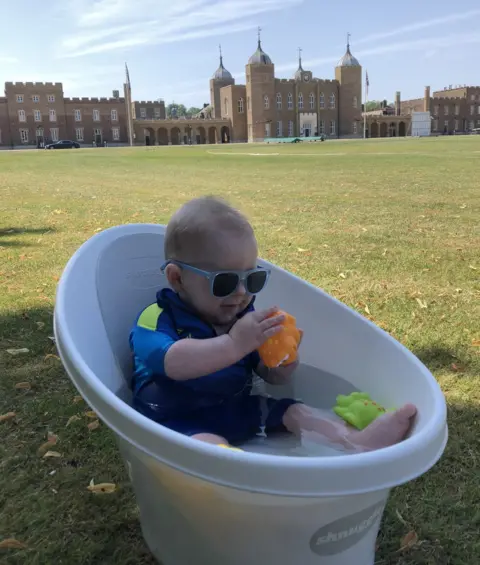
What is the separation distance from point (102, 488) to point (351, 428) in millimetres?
840

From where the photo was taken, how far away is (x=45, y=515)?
1.82 m

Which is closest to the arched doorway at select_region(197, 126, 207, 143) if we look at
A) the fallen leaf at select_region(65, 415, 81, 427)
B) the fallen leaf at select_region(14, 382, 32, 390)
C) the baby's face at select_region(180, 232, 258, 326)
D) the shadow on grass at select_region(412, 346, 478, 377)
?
the shadow on grass at select_region(412, 346, 478, 377)

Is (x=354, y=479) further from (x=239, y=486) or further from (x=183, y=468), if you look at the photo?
(x=183, y=468)

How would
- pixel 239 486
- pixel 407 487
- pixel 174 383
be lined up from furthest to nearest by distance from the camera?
1. pixel 407 487
2. pixel 174 383
3. pixel 239 486

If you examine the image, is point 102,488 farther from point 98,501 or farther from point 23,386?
point 23,386

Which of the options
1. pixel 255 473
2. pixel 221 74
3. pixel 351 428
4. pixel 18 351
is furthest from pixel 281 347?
pixel 221 74

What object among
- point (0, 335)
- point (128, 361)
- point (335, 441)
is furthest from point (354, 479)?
point (0, 335)

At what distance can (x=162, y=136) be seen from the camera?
76688mm

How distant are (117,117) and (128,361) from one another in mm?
76901

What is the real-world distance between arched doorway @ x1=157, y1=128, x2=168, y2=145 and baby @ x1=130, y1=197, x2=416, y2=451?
3043 inches

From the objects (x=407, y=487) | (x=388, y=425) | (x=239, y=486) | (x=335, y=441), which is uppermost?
(x=239, y=486)

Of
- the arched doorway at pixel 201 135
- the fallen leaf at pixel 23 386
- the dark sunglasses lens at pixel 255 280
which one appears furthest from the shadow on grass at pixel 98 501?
the arched doorway at pixel 201 135

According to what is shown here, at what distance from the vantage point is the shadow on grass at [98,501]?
1.66m

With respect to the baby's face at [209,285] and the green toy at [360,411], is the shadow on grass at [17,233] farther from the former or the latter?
the green toy at [360,411]
